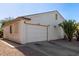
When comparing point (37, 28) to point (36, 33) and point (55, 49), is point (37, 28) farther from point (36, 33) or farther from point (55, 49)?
point (55, 49)

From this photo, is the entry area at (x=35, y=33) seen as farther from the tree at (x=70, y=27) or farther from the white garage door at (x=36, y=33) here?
the tree at (x=70, y=27)

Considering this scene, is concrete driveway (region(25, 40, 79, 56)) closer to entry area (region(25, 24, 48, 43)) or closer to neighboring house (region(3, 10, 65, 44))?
entry area (region(25, 24, 48, 43))

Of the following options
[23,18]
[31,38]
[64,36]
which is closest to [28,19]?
[23,18]

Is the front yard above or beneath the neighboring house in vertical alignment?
beneath

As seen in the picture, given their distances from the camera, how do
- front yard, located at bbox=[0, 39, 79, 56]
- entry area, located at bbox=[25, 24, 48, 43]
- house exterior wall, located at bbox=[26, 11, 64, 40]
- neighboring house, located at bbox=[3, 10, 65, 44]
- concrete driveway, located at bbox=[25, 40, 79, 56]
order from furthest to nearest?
house exterior wall, located at bbox=[26, 11, 64, 40] → entry area, located at bbox=[25, 24, 48, 43] → neighboring house, located at bbox=[3, 10, 65, 44] → concrete driveway, located at bbox=[25, 40, 79, 56] → front yard, located at bbox=[0, 39, 79, 56]

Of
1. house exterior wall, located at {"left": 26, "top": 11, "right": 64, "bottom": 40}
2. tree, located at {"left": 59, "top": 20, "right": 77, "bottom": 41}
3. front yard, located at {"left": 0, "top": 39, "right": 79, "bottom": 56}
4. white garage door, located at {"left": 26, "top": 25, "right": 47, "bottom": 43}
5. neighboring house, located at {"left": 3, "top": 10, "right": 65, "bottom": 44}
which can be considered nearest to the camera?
front yard, located at {"left": 0, "top": 39, "right": 79, "bottom": 56}

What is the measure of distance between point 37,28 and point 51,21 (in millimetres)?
3163

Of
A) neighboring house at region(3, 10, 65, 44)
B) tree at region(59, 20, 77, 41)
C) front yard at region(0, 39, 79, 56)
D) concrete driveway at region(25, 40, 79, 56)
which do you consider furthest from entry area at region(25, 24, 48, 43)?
tree at region(59, 20, 77, 41)

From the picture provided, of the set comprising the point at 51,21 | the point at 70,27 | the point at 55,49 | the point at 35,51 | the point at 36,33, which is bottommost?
the point at 55,49

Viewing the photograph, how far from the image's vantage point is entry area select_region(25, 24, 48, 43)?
15500 mm

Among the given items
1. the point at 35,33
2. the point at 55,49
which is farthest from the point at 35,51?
the point at 35,33

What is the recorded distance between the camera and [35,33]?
647 inches

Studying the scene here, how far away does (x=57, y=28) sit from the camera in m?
19.9

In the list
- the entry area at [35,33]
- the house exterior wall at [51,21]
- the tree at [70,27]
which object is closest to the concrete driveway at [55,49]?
the entry area at [35,33]
